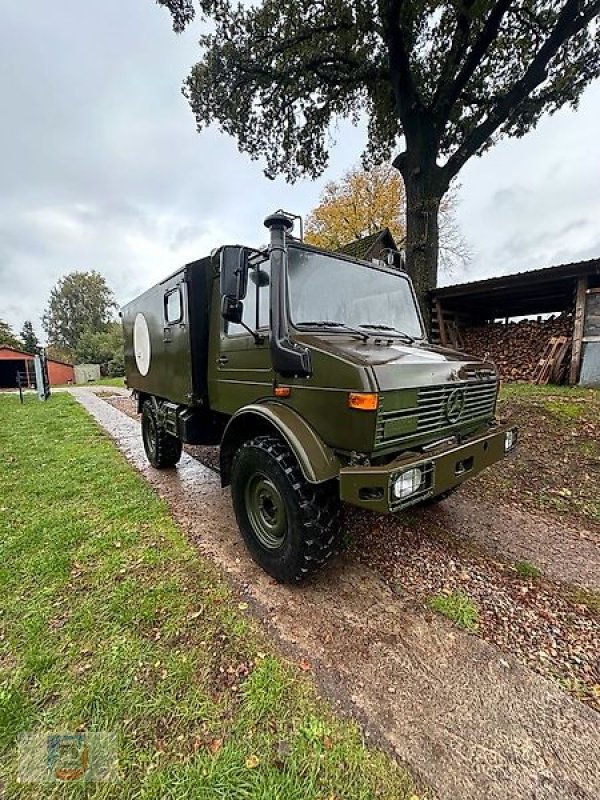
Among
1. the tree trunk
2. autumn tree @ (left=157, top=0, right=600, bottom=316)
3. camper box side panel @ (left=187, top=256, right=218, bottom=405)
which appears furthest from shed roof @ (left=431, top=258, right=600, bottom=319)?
camper box side panel @ (left=187, top=256, right=218, bottom=405)

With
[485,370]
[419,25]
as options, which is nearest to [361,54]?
[419,25]

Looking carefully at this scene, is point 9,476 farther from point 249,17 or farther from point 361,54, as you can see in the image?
point 361,54

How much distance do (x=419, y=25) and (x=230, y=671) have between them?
1148 cm

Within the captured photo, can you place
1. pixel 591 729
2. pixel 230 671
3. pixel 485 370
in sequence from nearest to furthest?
pixel 591 729, pixel 230 671, pixel 485 370

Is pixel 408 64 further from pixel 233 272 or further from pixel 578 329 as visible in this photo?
pixel 233 272

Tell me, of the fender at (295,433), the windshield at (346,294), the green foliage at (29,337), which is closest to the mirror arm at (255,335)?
the windshield at (346,294)

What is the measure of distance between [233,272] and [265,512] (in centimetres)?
178

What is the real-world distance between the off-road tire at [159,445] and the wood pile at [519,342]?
8351mm

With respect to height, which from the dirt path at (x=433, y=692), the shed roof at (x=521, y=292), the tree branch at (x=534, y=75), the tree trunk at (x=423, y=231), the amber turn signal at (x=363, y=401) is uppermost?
the tree branch at (x=534, y=75)

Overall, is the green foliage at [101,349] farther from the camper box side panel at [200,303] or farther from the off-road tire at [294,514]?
the off-road tire at [294,514]

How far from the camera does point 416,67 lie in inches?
339

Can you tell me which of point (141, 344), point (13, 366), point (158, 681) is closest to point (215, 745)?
point (158, 681)

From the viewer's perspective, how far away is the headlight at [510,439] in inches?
117

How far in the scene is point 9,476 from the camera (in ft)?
17.1
